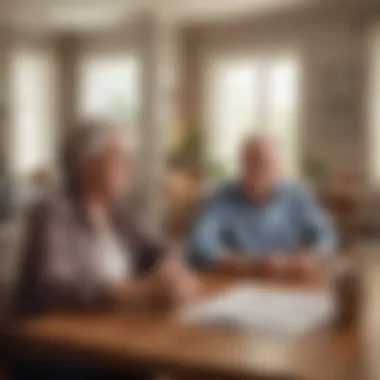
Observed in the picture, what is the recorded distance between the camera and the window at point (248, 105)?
2.52ft

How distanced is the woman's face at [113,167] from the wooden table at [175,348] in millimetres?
118

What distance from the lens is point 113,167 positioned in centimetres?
74

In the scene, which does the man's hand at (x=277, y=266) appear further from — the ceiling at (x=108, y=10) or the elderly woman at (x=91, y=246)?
the ceiling at (x=108, y=10)

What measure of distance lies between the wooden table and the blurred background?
0.21ft

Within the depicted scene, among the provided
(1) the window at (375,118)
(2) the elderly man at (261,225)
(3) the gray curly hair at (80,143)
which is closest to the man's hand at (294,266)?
(2) the elderly man at (261,225)

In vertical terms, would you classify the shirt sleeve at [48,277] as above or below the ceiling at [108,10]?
below

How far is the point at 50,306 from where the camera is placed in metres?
0.72

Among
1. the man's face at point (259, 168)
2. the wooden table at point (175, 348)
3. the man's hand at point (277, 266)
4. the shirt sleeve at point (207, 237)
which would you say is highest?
the man's face at point (259, 168)

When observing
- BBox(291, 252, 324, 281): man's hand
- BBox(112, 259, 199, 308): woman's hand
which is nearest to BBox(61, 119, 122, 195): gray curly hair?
BBox(112, 259, 199, 308): woman's hand

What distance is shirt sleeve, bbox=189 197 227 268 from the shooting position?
79 cm

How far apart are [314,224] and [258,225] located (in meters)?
0.06

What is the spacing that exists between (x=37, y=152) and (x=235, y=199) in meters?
0.21

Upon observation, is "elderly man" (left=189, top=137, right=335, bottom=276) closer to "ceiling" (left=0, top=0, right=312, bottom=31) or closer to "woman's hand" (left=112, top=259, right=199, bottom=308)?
"woman's hand" (left=112, top=259, right=199, bottom=308)

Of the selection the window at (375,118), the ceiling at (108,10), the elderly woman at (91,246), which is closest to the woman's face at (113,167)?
the elderly woman at (91,246)
